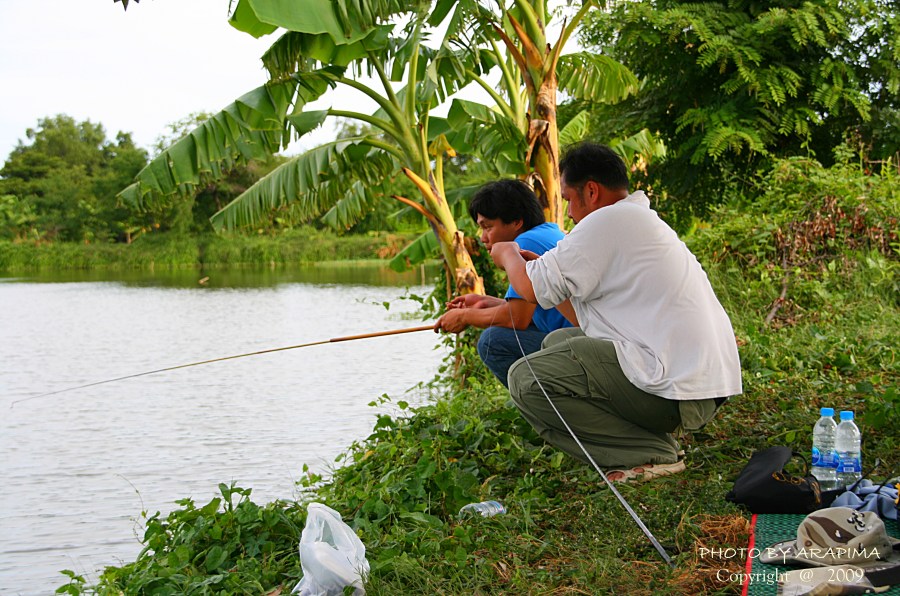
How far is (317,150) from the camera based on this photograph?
28.1 feet

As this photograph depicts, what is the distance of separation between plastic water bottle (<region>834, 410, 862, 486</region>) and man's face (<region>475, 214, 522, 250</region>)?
1686 mm

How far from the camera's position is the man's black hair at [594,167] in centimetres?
380

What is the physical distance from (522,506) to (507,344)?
992 millimetres

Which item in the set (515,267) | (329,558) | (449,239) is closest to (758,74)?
(449,239)

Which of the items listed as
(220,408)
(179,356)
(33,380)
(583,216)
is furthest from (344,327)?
(583,216)

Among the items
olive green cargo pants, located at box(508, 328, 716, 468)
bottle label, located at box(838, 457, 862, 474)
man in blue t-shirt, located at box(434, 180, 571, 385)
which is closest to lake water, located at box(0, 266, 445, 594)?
Result: man in blue t-shirt, located at box(434, 180, 571, 385)

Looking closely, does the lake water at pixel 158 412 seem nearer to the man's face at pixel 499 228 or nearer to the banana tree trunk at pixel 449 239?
the banana tree trunk at pixel 449 239

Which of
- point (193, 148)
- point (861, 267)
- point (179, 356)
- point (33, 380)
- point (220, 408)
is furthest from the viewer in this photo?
point (179, 356)

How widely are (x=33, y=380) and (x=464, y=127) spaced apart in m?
6.09

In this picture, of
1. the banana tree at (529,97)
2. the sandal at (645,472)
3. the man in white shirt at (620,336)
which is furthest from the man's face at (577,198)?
the banana tree at (529,97)

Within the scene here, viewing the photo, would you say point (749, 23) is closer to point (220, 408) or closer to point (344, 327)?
point (220, 408)

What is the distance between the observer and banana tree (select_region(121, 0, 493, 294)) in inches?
277

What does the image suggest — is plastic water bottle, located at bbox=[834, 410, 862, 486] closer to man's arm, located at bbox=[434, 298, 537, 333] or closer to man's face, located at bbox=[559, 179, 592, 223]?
man's face, located at bbox=[559, 179, 592, 223]

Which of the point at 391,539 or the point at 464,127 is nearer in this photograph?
the point at 391,539
